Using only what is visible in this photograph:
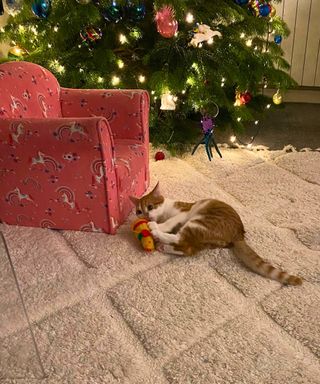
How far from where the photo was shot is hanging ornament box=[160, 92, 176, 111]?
2.28 metres

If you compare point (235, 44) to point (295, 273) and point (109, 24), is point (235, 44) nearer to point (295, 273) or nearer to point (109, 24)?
point (109, 24)

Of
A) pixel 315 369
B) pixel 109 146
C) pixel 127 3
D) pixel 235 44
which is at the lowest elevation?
pixel 315 369

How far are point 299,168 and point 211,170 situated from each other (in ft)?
1.70

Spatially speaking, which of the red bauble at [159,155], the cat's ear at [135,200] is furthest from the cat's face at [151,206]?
the red bauble at [159,155]

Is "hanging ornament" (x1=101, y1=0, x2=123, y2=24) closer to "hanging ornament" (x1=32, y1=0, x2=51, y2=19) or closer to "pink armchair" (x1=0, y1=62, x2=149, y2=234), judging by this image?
"hanging ornament" (x1=32, y1=0, x2=51, y2=19)

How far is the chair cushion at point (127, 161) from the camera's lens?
172 cm

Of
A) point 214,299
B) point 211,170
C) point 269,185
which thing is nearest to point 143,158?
point 211,170

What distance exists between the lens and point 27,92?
1818 mm

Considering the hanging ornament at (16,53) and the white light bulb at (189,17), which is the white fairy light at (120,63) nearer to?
the white light bulb at (189,17)

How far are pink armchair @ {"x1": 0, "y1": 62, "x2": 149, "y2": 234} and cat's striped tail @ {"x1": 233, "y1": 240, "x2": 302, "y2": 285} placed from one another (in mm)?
532

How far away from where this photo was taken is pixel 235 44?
2.35m

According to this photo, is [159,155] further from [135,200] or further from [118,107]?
[135,200]

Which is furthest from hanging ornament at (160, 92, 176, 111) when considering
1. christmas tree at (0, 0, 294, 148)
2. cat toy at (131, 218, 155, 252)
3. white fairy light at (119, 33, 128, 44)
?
cat toy at (131, 218, 155, 252)

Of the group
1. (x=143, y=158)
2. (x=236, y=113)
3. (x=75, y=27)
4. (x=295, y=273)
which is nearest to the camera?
(x=295, y=273)
